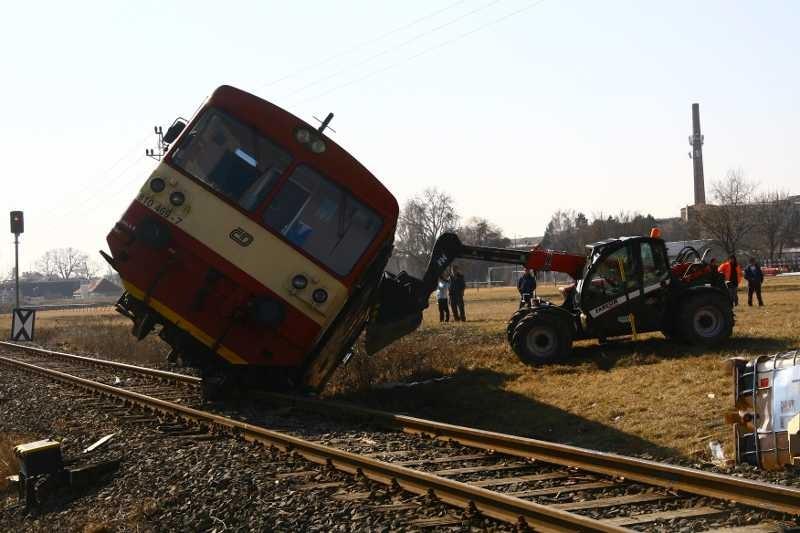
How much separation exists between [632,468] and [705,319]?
24.9 feet

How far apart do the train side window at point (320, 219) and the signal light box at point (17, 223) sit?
29.0 m

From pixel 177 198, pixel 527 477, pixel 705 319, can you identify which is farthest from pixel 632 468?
pixel 705 319

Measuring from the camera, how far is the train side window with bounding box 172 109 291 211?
10797 millimetres

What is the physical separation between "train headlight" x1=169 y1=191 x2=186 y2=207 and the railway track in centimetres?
259

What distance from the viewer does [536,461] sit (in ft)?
24.6

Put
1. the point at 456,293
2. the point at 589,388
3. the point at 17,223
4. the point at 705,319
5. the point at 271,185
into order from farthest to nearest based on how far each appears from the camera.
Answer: the point at 17,223
the point at 456,293
the point at 705,319
the point at 589,388
the point at 271,185

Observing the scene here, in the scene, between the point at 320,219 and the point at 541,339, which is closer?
the point at 320,219

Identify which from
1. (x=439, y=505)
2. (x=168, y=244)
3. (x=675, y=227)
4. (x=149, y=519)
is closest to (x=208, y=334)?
(x=168, y=244)

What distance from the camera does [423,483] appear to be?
6602 mm

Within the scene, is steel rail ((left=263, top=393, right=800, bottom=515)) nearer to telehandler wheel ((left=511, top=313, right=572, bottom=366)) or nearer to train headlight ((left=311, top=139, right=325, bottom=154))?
train headlight ((left=311, top=139, right=325, bottom=154))

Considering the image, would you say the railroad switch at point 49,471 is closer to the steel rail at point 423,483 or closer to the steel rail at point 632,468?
the steel rail at point 423,483

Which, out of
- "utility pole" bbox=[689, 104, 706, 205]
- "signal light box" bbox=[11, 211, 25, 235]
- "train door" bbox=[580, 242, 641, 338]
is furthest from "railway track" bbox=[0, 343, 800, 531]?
"utility pole" bbox=[689, 104, 706, 205]

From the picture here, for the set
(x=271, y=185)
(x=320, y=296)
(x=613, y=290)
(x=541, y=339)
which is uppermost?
(x=271, y=185)

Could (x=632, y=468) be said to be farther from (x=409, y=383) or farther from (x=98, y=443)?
(x=409, y=383)
